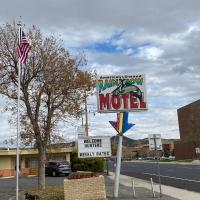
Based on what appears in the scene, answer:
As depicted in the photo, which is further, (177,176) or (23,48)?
(177,176)

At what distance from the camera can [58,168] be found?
1903 inches

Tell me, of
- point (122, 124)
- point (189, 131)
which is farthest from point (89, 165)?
point (189, 131)

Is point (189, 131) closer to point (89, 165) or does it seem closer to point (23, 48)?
point (89, 165)

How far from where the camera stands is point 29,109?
2364 centimetres

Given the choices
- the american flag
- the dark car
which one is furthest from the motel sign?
the dark car

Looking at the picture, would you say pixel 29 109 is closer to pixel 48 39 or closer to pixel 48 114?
pixel 48 114

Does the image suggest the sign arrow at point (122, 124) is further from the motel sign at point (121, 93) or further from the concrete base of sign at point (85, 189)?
the concrete base of sign at point (85, 189)

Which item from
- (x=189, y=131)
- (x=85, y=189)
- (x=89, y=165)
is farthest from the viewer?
(x=189, y=131)

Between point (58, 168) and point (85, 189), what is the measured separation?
2950 centimetres

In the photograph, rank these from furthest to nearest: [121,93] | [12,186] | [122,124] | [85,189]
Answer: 1. [12,186]
2. [121,93]
3. [122,124]
4. [85,189]

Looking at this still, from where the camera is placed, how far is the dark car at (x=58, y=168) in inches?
1897

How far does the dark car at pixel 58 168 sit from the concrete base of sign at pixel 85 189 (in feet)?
94.5

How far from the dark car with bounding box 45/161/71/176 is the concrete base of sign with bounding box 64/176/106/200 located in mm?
28813

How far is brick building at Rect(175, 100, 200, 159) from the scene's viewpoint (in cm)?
11250
